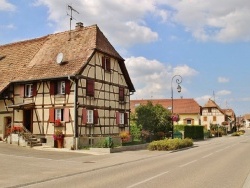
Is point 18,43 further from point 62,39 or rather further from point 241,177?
point 241,177

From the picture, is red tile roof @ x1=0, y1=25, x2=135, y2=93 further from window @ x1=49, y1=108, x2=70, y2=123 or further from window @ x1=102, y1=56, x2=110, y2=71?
window @ x1=49, y1=108, x2=70, y2=123

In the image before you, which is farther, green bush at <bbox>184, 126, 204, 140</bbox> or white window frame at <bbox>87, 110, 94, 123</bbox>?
green bush at <bbox>184, 126, 204, 140</bbox>

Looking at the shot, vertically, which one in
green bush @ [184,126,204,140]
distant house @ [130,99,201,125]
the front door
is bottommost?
green bush @ [184,126,204,140]

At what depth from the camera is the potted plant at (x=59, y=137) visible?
2925 centimetres

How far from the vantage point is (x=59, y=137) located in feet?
96.0

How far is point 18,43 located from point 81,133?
49.5 ft

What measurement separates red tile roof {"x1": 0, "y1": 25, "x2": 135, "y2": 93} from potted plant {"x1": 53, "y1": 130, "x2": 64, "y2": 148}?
4733 mm

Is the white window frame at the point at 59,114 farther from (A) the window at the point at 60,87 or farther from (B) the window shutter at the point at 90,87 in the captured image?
(B) the window shutter at the point at 90,87

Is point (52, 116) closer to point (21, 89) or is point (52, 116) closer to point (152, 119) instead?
point (21, 89)

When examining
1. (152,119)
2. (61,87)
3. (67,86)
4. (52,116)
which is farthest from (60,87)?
(152,119)

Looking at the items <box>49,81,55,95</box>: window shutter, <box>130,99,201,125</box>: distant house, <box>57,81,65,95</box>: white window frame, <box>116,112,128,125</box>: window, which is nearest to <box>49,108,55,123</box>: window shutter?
<box>49,81,55,95</box>: window shutter

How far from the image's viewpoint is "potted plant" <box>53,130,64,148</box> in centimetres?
2925

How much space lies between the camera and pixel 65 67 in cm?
3072

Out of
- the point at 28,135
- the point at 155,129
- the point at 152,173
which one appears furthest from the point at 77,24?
the point at 152,173
